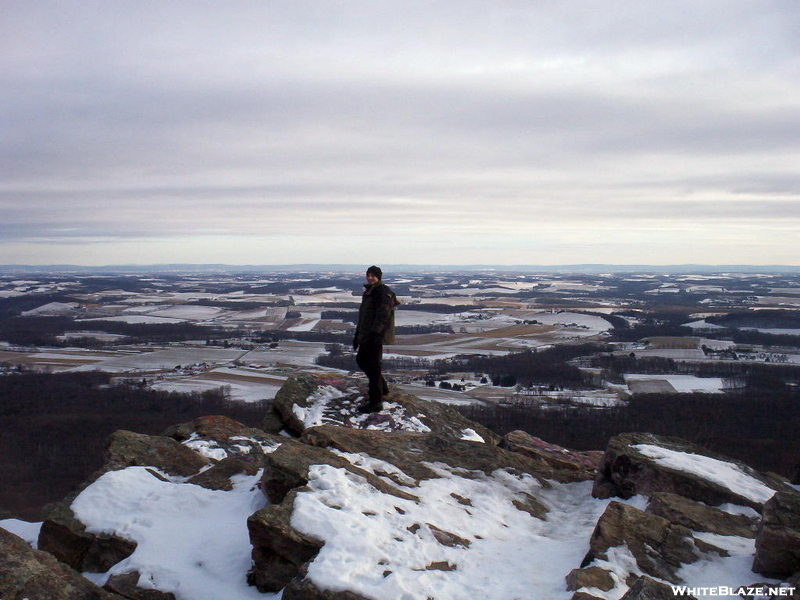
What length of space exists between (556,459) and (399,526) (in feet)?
18.3

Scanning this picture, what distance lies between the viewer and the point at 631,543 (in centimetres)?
711

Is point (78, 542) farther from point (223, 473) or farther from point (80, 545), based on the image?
point (223, 473)

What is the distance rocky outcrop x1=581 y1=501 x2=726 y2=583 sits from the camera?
6.80 meters

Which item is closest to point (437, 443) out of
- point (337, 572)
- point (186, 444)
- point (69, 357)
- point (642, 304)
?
point (186, 444)

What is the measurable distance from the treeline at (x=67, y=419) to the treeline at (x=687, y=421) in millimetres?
17143

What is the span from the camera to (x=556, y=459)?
1176 centimetres

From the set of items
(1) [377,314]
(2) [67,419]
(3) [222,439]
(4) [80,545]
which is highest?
(1) [377,314]

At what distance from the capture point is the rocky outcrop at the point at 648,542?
680 centimetres

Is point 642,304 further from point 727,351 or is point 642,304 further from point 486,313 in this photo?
point 727,351

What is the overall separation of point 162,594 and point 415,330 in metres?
83.7

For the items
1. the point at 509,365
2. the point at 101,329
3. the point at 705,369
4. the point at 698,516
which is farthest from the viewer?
the point at 101,329

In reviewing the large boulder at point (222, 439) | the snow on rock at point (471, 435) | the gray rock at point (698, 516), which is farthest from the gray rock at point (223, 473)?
the gray rock at point (698, 516)

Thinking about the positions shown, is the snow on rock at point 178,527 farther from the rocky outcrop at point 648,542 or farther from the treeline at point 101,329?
the treeline at point 101,329

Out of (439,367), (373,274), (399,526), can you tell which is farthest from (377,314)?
(439,367)
